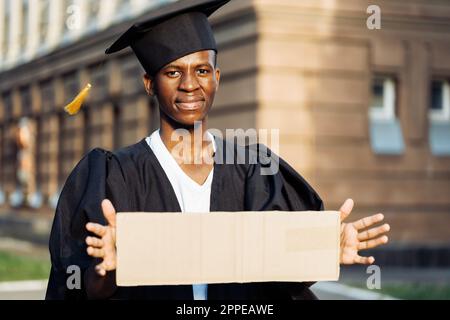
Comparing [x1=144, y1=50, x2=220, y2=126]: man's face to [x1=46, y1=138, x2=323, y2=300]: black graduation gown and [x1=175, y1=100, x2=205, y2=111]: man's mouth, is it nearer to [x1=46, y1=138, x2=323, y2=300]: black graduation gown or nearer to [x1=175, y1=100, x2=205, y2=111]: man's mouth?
[x1=175, y1=100, x2=205, y2=111]: man's mouth

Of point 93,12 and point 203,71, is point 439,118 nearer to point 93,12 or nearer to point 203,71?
point 93,12

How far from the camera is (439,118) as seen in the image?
17453 millimetres

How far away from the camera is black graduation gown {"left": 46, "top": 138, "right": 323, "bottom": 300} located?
3.64 meters

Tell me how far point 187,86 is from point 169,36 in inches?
8.6

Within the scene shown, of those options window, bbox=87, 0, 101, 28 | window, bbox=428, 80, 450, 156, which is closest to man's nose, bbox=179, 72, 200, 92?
window, bbox=428, 80, 450, 156

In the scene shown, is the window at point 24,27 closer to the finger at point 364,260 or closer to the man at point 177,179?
the man at point 177,179

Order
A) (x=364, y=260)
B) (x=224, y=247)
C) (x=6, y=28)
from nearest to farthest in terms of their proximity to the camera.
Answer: (x=224, y=247) < (x=364, y=260) < (x=6, y=28)

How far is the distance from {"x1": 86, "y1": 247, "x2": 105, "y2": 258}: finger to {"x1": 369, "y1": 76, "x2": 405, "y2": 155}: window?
44.7ft

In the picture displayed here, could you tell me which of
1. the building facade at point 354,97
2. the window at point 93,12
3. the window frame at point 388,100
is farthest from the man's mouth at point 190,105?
the window at point 93,12

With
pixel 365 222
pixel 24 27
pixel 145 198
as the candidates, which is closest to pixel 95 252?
pixel 145 198

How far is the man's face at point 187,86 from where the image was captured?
376cm
